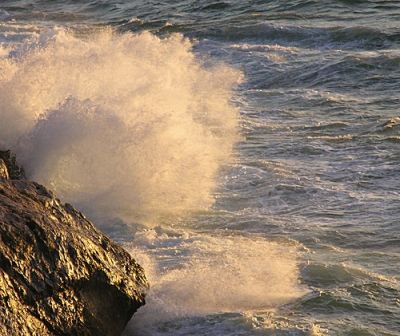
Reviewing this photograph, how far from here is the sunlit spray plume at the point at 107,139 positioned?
9133 millimetres

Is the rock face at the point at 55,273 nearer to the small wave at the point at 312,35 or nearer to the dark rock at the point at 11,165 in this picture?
the dark rock at the point at 11,165

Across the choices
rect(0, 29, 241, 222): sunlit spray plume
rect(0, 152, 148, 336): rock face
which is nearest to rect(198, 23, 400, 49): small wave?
rect(0, 29, 241, 222): sunlit spray plume

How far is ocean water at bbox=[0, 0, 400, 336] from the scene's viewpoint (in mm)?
6570

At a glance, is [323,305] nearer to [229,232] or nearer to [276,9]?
[229,232]

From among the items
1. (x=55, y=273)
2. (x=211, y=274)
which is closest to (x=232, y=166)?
(x=211, y=274)

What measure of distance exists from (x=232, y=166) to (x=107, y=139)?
144 cm

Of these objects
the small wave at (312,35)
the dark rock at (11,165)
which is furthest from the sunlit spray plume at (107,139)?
the small wave at (312,35)

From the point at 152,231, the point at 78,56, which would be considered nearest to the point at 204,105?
the point at 78,56

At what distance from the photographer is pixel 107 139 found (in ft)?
31.2

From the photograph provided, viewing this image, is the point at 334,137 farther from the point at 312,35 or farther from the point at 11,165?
the point at 312,35

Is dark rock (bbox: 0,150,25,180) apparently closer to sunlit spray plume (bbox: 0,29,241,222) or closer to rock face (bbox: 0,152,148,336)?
sunlit spray plume (bbox: 0,29,241,222)

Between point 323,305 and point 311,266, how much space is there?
695mm

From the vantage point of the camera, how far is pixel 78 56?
12172 millimetres

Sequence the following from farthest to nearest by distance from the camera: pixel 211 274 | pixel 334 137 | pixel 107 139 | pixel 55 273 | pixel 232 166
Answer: pixel 334 137 < pixel 232 166 < pixel 107 139 < pixel 211 274 < pixel 55 273
